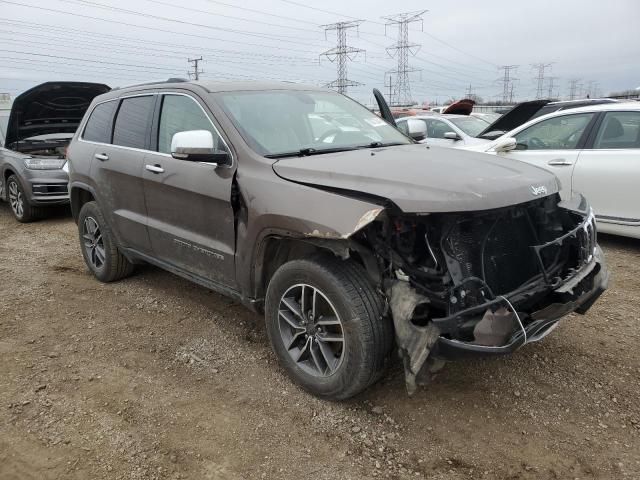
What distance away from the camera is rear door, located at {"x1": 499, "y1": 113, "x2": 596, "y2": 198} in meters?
5.86

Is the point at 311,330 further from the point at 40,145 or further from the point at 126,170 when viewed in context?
the point at 40,145

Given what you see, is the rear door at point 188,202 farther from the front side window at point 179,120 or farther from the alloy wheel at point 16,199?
the alloy wheel at point 16,199

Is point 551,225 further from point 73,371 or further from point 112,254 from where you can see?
point 112,254

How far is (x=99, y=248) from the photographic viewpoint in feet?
16.7

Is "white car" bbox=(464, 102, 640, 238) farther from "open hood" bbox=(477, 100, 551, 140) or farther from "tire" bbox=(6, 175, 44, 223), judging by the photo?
"tire" bbox=(6, 175, 44, 223)

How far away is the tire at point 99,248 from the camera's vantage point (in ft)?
15.8

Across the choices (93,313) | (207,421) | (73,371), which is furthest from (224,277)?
(93,313)

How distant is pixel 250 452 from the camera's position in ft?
8.71

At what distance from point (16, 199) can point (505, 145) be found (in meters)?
7.54

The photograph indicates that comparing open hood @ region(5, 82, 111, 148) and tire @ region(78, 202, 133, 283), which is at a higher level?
open hood @ region(5, 82, 111, 148)

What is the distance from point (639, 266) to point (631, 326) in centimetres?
154

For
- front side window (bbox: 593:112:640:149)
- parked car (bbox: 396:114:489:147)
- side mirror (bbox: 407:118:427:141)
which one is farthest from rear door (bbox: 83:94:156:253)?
parked car (bbox: 396:114:489:147)

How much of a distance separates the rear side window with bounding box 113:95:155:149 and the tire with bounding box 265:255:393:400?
191cm

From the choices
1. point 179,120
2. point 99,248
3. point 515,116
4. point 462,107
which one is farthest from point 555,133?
point 462,107
